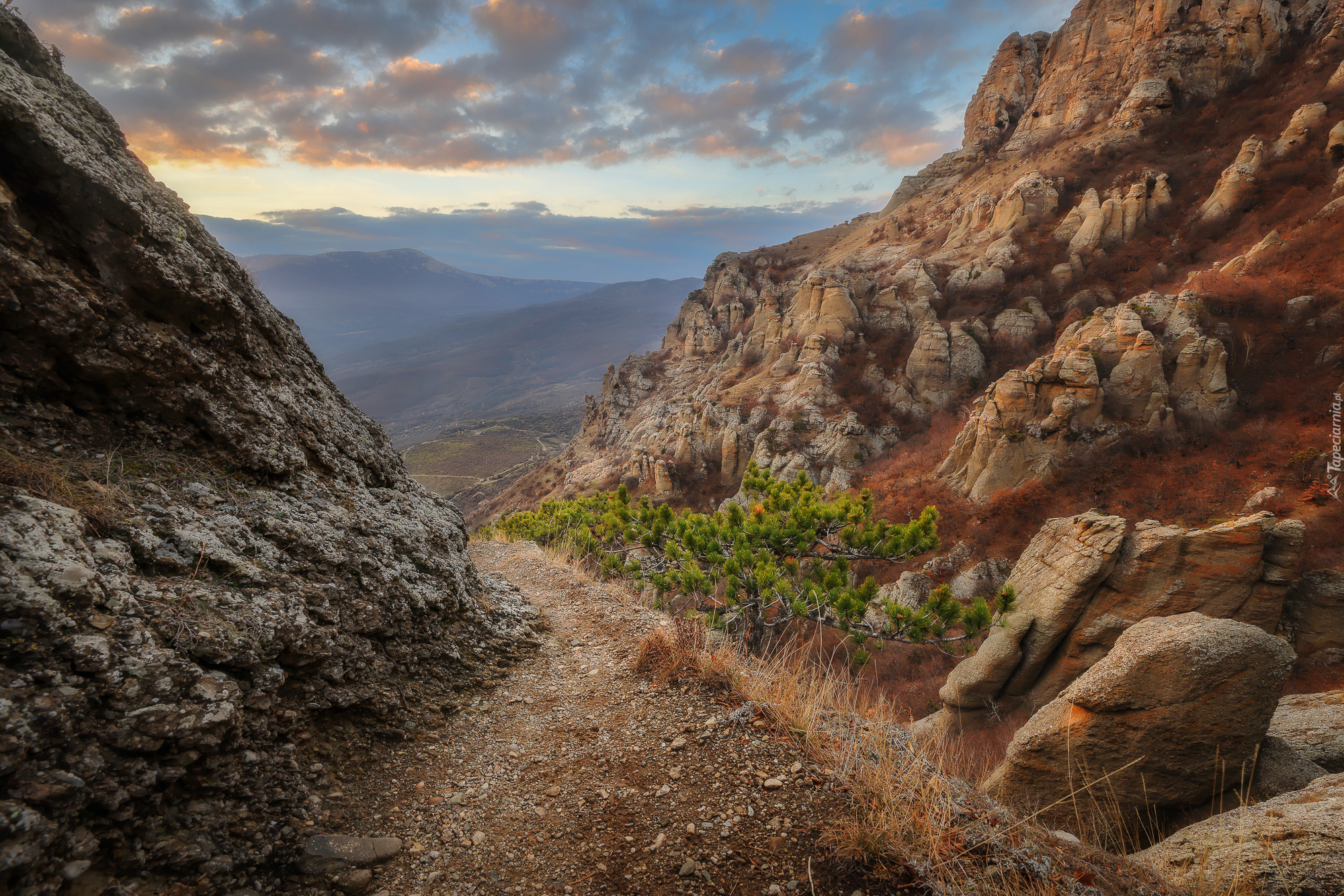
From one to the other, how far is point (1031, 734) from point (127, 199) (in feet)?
33.9

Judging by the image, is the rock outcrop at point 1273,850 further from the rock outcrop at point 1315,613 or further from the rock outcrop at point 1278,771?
the rock outcrop at point 1315,613

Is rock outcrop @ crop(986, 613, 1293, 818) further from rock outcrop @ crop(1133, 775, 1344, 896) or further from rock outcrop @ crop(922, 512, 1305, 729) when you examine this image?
rock outcrop @ crop(922, 512, 1305, 729)

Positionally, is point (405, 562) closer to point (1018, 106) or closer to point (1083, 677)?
point (1083, 677)

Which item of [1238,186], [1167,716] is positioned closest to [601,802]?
[1167,716]

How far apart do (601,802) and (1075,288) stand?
4592 centimetres

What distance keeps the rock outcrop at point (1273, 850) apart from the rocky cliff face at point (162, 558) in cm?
565

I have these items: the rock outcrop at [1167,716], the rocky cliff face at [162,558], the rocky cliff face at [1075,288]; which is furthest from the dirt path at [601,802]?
the rocky cliff face at [1075,288]

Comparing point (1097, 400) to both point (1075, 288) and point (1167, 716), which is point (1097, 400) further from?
point (1167, 716)

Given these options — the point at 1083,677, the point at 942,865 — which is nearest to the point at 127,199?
the point at 942,865

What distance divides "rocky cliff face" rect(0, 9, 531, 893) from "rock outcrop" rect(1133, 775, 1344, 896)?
5652 millimetres

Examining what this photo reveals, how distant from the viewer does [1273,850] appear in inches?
131

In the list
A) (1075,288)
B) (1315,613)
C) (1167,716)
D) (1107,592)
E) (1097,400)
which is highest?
(1075,288)

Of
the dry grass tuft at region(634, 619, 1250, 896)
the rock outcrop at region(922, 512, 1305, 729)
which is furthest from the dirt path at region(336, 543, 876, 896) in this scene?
the rock outcrop at region(922, 512, 1305, 729)

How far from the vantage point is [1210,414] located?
2188 centimetres
